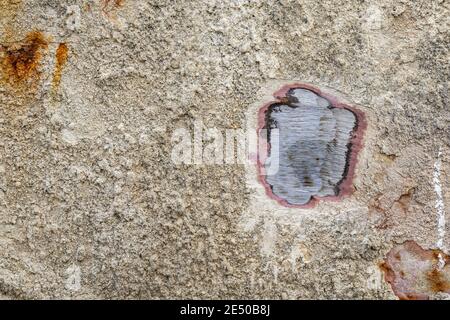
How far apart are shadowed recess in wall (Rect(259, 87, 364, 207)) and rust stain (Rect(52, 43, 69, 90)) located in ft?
1.33

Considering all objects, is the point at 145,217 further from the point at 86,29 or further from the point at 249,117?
the point at 86,29

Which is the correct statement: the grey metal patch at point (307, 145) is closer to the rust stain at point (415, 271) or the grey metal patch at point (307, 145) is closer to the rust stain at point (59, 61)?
the rust stain at point (415, 271)

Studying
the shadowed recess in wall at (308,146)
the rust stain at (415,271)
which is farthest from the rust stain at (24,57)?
the rust stain at (415,271)

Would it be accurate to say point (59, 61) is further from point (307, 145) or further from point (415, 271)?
point (415, 271)

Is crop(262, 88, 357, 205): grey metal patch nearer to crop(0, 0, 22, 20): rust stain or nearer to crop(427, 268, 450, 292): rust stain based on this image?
crop(427, 268, 450, 292): rust stain

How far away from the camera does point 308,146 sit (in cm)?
123

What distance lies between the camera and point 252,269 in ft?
3.90

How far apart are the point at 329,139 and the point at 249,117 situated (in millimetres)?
164

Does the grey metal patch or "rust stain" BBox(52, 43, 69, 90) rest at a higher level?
"rust stain" BBox(52, 43, 69, 90)

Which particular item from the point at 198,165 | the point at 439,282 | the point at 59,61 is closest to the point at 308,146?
the point at 198,165

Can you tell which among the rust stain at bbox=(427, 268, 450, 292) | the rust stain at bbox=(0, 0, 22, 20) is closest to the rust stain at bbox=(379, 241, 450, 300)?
the rust stain at bbox=(427, 268, 450, 292)

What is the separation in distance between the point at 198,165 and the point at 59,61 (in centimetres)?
34

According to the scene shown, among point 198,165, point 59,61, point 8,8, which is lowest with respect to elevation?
point 198,165

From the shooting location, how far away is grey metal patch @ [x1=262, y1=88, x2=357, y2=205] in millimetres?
1221
